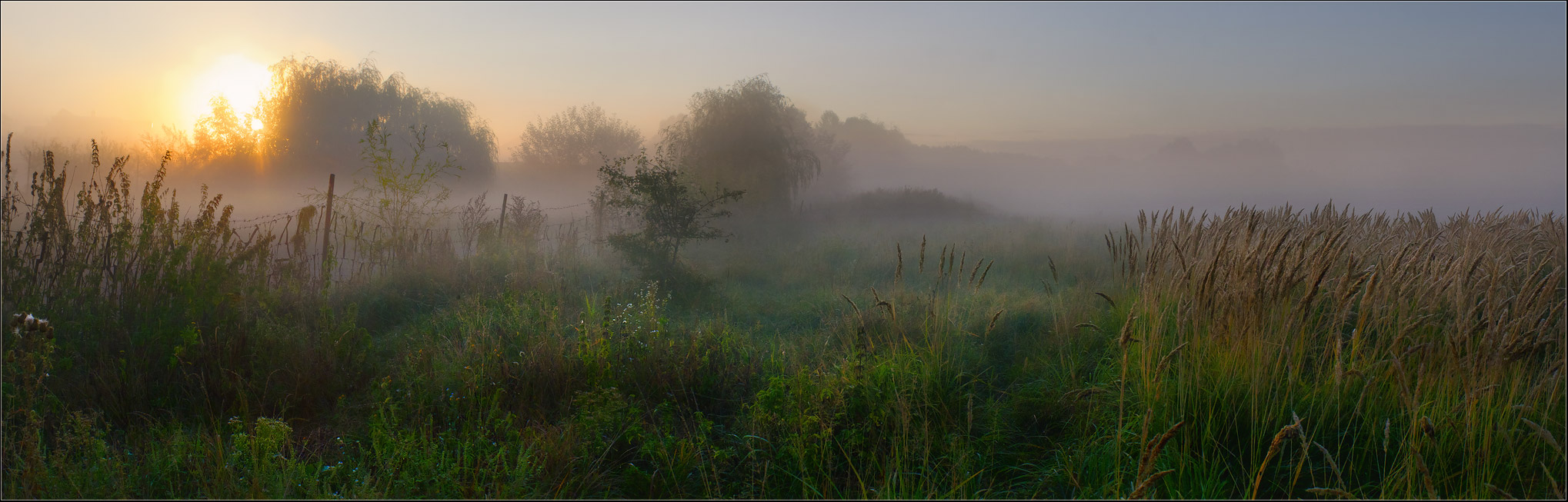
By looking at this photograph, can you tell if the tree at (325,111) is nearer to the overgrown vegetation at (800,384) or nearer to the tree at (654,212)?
the tree at (654,212)

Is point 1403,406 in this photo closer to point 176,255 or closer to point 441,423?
point 441,423

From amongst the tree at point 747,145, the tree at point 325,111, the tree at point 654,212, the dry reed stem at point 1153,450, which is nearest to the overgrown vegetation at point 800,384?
the dry reed stem at point 1153,450

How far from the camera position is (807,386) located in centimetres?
339

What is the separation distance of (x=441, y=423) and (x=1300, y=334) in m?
4.31

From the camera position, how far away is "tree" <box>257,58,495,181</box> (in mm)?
25891

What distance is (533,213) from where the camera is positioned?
12.1m

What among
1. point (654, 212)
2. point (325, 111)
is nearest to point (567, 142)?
point (325, 111)

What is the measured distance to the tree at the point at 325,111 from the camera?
84.9ft

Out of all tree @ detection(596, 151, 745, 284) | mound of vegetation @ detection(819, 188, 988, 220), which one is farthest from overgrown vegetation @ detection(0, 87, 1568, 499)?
mound of vegetation @ detection(819, 188, 988, 220)

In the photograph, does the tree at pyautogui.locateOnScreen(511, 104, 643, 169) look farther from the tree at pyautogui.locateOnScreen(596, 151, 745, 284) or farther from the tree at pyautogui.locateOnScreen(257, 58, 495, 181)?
the tree at pyautogui.locateOnScreen(596, 151, 745, 284)

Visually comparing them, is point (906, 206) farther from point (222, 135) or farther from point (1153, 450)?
point (222, 135)

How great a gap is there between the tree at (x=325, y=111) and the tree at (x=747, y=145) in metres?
11.4

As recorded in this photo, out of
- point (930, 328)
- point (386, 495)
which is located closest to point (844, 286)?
point (930, 328)

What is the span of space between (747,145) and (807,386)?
59.9ft
